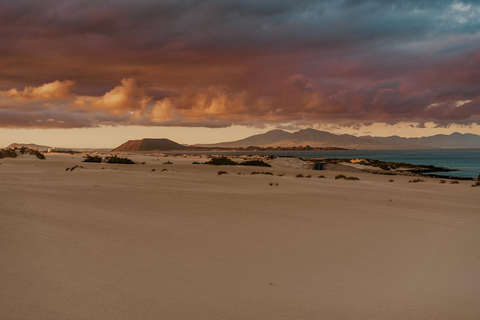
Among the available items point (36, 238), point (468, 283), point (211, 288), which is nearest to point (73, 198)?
point (36, 238)

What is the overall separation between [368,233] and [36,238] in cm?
572

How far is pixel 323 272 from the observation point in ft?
16.1

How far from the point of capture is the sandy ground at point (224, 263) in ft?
11.9

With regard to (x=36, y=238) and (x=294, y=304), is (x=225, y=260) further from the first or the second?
(x=36, y=238)

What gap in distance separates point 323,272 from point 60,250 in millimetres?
3389

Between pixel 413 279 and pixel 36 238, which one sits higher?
pixel 36 238

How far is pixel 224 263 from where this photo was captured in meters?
5.01

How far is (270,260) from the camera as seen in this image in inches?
208

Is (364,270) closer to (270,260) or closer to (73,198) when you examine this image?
(270,260)

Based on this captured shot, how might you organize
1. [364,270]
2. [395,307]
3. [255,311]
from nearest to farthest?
[255,311], [395,307], [364,270]

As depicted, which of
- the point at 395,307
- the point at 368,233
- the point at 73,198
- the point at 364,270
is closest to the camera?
the point at 395,307

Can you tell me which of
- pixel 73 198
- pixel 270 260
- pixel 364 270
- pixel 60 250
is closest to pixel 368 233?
pixel 364 270

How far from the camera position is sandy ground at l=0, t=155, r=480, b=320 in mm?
3639

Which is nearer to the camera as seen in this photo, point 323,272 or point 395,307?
point 395,307
